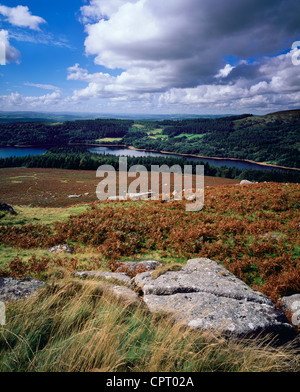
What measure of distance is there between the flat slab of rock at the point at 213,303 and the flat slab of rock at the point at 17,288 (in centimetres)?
281

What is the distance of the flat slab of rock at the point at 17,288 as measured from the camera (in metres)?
4.26

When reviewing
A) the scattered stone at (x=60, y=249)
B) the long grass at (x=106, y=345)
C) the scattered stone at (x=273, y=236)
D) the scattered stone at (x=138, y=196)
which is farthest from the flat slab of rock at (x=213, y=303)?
the scattered stone at (x=138, y=196)

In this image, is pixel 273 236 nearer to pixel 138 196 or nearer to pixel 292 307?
pixel 292 307

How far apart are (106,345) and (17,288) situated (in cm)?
290

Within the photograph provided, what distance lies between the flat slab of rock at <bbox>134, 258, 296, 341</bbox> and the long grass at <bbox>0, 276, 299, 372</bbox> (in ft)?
1.19

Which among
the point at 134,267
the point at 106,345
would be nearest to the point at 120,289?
the point at 106,345

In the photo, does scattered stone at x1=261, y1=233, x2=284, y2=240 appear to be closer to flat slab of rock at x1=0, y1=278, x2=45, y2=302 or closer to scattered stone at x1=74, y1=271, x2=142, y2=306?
scattered stone at x1=74, y1=271, x2=142, y2=306

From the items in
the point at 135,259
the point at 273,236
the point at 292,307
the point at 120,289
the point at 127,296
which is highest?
the point at 127,296

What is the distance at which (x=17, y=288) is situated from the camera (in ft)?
15.1

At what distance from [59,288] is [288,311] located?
685cm

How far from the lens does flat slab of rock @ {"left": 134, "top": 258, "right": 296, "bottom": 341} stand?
4.27m

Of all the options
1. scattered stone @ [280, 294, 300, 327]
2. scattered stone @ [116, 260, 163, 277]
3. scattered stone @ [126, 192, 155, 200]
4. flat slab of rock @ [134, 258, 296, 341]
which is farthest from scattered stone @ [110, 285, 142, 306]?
scattered stone @ [126, 192, 155, 200]
